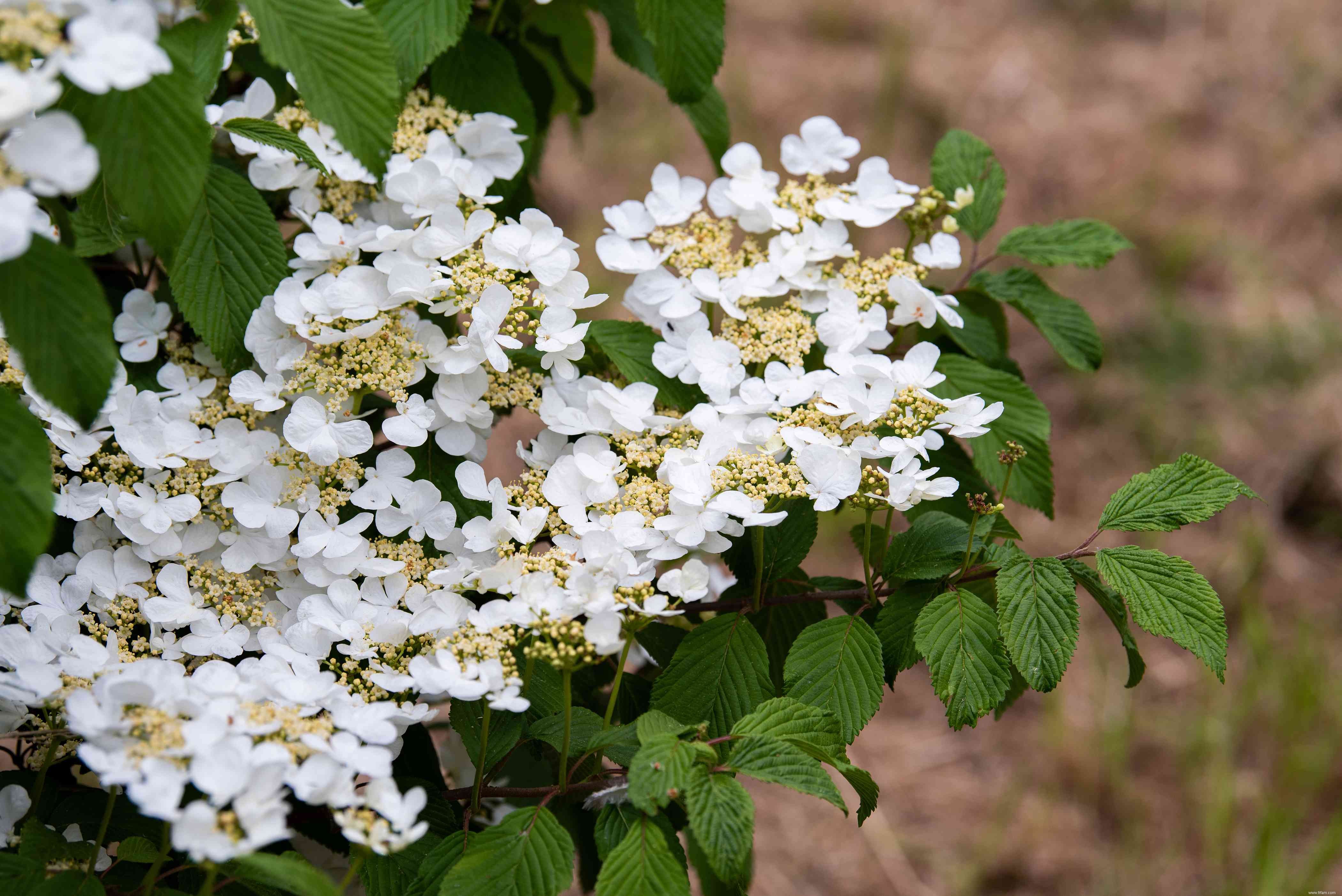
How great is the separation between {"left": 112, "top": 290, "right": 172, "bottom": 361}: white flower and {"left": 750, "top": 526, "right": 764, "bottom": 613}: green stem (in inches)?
20.8

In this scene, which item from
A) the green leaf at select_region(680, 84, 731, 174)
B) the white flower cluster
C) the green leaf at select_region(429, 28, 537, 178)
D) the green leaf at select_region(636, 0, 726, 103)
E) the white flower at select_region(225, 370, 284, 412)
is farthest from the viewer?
the green leaf at select_region(680, 84, 731, 174)

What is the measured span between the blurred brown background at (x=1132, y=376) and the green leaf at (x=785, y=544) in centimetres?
137

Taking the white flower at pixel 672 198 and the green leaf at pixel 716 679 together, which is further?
the white flower at pixel 672 198

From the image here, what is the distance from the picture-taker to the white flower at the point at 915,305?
0.93 m

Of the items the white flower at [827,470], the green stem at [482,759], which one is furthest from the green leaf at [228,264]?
the white flower at [827,470]

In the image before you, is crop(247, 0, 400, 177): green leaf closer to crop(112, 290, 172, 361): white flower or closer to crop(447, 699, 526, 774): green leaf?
crop(112, 290, 172, 361): white flower

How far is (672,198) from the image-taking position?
1.03 metres

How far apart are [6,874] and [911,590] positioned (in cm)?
67

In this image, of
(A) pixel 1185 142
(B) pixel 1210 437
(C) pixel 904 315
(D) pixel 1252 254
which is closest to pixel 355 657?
(C) pixel 904 315

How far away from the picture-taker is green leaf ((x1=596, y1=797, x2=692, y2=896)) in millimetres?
697

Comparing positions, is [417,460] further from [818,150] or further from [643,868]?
[818,150]

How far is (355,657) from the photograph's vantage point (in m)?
0.77

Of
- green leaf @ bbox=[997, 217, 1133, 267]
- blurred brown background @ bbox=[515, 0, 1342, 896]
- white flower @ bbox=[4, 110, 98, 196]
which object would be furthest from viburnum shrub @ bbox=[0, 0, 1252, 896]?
blurred brown background @ bbox=[515, 0, 1342, 896]

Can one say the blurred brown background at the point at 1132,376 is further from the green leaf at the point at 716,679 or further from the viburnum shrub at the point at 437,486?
the green leaf at the point at 716,679
